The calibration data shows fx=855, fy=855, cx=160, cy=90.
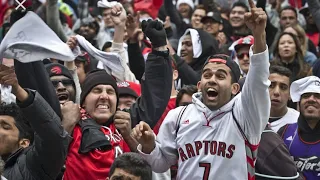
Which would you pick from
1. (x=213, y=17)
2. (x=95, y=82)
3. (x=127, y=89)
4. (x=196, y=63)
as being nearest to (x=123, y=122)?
(x=95, y=82)

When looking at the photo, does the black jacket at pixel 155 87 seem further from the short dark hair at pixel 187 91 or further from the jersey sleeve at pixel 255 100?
the short dark hair at pixel 187 91

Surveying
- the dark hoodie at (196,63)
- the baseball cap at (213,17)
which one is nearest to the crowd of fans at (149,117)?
the dark hoodie at (196,63)

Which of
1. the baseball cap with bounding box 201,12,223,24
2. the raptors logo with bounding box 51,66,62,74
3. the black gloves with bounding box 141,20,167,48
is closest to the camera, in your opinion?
the black gloves with bounding box 141,20,167,48

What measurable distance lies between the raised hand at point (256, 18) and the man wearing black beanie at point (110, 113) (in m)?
1.25

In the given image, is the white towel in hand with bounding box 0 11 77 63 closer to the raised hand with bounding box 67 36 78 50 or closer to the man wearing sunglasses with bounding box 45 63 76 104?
the man wearing sunglasses with bounding box 45 63 76 104

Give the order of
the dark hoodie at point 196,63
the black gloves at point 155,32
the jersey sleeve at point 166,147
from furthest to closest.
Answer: the dark hoodie at point 196,63
the black gloves at point 155,32
the jersey sleeve at point 166,147

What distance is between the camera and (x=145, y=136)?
5.72m

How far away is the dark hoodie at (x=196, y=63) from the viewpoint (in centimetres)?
885

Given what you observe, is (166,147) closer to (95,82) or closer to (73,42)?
(95,82)

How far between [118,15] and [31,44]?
259 centimetres

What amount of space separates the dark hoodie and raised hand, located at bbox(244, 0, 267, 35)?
11.4ft

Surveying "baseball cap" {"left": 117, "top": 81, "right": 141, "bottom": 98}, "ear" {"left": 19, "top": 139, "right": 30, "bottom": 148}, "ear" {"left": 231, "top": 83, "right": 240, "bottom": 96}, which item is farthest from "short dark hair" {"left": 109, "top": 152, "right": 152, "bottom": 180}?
"baseball cap" {"left": 117, "top": 81, "right": 141, "bottom": 98}

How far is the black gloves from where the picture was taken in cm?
646

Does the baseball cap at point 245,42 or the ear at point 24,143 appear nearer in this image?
the ear at point 24,143
